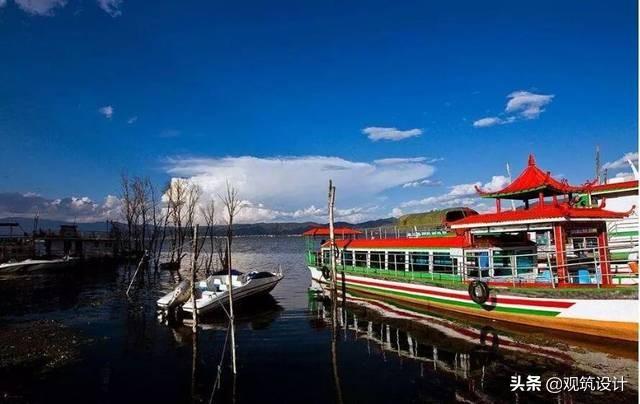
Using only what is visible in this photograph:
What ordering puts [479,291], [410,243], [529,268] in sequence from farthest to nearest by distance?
→ [410,243]
[529,268]
[479,291]

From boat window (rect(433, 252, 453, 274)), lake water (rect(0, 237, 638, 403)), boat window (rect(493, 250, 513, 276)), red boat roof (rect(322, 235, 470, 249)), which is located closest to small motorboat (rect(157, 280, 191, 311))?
lake water (rect(0, 237, 638, 403))

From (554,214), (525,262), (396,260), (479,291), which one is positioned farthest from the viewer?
(396,260)

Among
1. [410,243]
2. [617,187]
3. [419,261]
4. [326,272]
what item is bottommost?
[326,272]

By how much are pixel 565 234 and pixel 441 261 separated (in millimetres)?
7625

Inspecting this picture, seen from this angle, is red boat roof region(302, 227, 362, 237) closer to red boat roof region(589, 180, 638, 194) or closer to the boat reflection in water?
the boat reflection in water

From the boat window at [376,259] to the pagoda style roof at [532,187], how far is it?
10.5 metres

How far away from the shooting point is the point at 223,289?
1128 inches

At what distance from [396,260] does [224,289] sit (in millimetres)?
12998

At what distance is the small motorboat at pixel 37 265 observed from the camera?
48.3 meters

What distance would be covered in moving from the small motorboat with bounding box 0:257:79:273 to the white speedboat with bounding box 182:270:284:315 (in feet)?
112

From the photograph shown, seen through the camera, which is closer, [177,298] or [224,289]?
[177,298]

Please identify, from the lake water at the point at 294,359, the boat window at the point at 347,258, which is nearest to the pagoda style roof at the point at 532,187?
the lake water at the point at 294,359

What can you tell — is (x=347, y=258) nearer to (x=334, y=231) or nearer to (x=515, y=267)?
(x=334, y=231)

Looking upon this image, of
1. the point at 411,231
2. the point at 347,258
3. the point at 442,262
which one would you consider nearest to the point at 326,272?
the point at 347,258
